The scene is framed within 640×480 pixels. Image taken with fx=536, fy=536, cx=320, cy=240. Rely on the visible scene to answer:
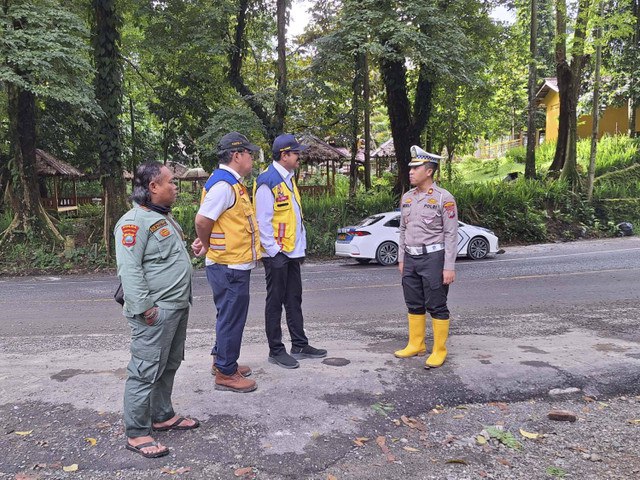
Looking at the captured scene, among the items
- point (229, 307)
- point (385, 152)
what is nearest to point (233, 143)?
point (229, 307)

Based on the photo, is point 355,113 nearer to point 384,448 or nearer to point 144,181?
point 144,181

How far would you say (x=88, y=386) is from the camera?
14.7 feet

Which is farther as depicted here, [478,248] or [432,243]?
[478,248]

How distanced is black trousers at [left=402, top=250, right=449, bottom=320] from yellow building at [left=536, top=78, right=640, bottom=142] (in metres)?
35.4

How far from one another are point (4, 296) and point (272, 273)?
824 cm

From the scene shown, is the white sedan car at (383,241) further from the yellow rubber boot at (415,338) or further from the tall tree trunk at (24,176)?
the tall tree trunk at (24,176)

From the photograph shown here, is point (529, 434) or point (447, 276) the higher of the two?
point (447, 276)

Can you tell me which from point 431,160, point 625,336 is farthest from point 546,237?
point 431,160

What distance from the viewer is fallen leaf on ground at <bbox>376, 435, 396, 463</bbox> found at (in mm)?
3422

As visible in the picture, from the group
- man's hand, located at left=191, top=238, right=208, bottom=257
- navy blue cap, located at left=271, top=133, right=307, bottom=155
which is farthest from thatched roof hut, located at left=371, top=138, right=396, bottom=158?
man's hand, located at left=191, top=238, right=208, bottom=257

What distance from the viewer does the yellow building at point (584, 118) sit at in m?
37.0

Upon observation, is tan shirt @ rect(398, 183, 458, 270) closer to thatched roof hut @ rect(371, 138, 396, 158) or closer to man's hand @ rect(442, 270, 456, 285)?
man's hand @ rect(442, 270, 456, 285)

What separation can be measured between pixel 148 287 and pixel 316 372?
1.96m

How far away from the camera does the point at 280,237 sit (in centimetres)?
471
